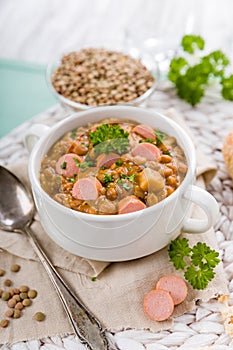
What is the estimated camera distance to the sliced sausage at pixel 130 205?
2186mm

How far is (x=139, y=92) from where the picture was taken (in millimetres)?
3174

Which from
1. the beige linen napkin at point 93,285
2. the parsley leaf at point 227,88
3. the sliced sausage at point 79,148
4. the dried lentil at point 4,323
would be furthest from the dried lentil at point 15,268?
the parsley leaf at point 227,88

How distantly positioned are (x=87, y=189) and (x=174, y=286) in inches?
21.1

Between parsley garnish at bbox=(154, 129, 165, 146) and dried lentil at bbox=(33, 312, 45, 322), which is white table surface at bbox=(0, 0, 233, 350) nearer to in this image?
parsley garnish at bbox=(154, 129, 165, 146)

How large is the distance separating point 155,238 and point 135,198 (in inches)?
8.7

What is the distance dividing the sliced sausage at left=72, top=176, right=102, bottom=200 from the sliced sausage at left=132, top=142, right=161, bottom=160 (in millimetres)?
246

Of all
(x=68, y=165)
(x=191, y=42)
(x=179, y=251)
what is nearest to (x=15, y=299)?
(x=68, y=165)

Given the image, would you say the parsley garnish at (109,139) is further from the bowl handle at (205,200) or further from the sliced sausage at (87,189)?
the bowl handle at (205,200)

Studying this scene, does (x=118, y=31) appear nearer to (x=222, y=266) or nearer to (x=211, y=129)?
(x=211, y=129)

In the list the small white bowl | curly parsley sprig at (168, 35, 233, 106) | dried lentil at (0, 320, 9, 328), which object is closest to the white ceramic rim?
the small white bowl

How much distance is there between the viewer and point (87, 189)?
2256 mm

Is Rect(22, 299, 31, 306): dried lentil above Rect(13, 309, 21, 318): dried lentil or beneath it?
above

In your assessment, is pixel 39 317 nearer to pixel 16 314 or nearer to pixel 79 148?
pixel 16 314

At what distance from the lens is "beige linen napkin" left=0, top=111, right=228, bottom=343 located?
2230 mm
